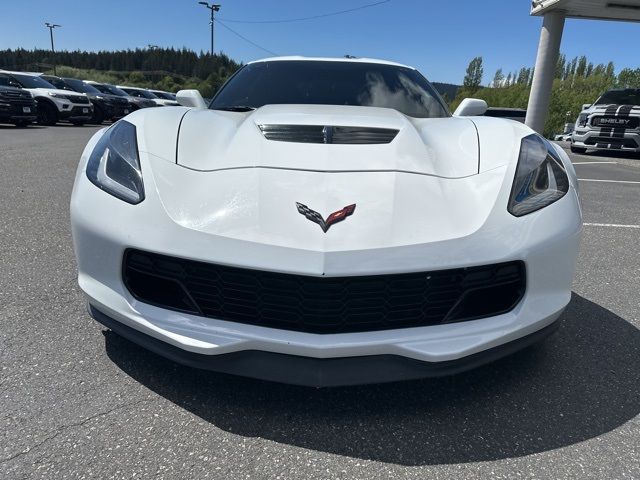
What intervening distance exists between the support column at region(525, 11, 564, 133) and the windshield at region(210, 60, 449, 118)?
15.6 meters

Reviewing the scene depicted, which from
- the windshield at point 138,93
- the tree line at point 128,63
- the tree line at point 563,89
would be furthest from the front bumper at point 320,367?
the tree line at point 128,63

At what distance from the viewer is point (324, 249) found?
138 centimetres

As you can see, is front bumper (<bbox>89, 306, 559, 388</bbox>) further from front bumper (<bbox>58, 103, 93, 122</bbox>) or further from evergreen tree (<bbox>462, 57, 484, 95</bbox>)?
evergreen tree (<bbox>462, 57, 484, 95</bbox>)

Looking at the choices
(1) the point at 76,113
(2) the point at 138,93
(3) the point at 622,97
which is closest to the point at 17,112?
(1) the point at 76,113

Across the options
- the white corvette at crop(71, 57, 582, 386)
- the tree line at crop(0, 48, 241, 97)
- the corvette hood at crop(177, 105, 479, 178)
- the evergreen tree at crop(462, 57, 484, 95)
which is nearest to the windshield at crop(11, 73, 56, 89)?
the corvette hood at crop(177, 105, 479, 178)

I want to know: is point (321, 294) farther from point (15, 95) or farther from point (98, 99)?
point (98, 99)

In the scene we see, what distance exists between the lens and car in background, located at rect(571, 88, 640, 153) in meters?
11.5

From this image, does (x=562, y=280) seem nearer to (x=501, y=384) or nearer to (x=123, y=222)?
(x=501, y=384)

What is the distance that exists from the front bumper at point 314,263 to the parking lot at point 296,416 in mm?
201

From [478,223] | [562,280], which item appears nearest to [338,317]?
[478,223]

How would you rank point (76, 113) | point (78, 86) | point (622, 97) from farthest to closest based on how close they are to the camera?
point (78, 86) → point (76, 113) → point (622, 97)

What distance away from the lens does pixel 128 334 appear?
62.7 inches

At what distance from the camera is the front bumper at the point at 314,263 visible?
1.40 metres

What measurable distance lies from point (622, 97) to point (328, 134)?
1345cm
